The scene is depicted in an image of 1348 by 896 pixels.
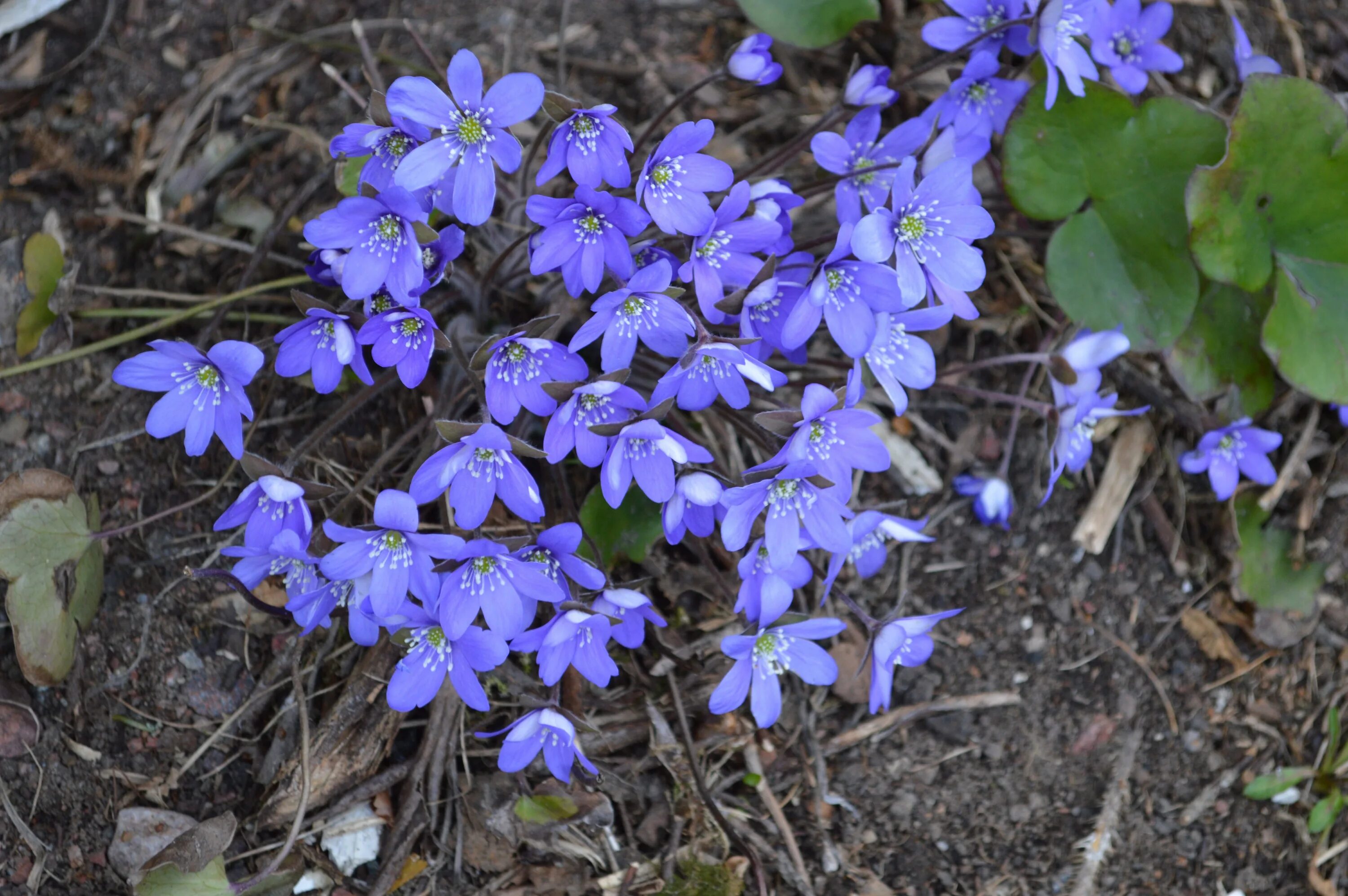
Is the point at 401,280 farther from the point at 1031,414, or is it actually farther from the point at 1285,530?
the point at 1285,530

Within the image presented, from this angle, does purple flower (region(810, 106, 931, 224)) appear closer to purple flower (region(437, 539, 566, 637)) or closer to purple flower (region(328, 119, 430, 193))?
purple flower (region(328, 119, 430, 193))

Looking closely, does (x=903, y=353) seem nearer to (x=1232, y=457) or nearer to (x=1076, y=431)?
(x=1076, y=431)

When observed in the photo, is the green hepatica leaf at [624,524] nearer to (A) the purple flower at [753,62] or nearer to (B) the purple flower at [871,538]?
(B) the purple flower at [871,538]

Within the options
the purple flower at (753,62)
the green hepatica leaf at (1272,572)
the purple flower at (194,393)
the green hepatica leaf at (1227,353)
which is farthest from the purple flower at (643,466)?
the green hepatica leaf at (1272,572)

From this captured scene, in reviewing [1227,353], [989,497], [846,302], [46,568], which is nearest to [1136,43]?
[1227,353]

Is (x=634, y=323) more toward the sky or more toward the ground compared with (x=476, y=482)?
more toward the sky

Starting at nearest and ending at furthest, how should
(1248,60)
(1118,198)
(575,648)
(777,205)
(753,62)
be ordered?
1. (575,648)
2. (777,205)
3. (753,62)
4. (1118,198)
5. (1248,60)

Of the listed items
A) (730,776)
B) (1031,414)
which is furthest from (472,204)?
(1031,414)

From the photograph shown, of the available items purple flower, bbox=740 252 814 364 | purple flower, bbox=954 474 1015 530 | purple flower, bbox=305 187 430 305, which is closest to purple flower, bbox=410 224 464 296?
purple flower, bbox=305 187 430 305
